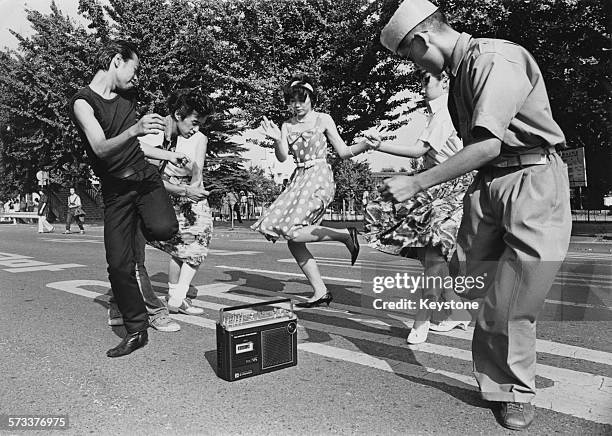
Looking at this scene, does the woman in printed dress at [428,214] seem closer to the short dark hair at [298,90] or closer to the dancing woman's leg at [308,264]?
the dancing woman's leg at [308,264]

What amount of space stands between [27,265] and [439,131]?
823cm

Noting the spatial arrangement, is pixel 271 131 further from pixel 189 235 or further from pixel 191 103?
pixel 189 235

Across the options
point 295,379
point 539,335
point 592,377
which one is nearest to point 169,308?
point 295,379

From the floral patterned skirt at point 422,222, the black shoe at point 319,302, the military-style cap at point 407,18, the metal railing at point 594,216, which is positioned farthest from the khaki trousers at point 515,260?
the metal railing at point 594,216

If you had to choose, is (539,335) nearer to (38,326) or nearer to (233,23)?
(38,326)

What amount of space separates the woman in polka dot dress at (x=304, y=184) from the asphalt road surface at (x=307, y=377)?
0.63m

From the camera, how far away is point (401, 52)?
268cm

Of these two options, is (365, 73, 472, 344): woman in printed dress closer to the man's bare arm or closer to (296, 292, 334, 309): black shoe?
(296, 292, 334, 309): black shoe

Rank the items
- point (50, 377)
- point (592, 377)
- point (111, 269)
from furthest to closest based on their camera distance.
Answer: point (111, 269), point (50, 377), point (592, 377)

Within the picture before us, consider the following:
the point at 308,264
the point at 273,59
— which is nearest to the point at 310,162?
the point at 308,264

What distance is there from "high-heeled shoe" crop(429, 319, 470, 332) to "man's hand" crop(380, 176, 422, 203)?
7.21 feet

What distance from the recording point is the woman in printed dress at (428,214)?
3941 mm

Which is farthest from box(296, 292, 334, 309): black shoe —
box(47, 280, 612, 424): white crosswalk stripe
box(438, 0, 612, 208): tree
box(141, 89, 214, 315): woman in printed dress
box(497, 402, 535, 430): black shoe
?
box(438, 0, 612, 208): tree

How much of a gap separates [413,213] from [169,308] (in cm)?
240
